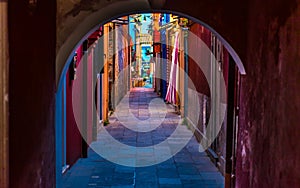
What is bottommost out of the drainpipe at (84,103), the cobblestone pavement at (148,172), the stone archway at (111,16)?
the cobblestone pavement at (148,172)

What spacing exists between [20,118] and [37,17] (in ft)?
3.02

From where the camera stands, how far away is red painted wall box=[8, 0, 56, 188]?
2.96 m

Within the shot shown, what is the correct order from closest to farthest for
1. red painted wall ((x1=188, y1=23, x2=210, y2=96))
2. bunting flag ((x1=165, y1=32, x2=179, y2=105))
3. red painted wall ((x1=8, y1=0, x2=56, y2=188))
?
red painted wall ((x1=8, y1=0, x2=56, y2=188)) < red painted wall ((x1=188, y1=23, x2=210, y2=96)) < bunting flag ((x1=165, y1=32, x2=179, y2=105))

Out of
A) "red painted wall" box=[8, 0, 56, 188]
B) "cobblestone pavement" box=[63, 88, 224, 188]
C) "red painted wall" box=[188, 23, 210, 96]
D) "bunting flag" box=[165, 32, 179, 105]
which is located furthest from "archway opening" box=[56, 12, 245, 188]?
"bunting flag" box=[165, 32, 179, 105]

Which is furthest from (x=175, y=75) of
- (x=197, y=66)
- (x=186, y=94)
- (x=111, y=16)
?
(x=111, y=16)

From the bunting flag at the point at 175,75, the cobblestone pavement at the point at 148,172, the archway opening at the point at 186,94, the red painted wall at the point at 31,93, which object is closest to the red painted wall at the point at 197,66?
the archway opening at the point at 186,94

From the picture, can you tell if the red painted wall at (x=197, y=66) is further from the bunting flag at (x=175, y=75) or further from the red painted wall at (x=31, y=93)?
the red painted wall at (x=31, y=93)

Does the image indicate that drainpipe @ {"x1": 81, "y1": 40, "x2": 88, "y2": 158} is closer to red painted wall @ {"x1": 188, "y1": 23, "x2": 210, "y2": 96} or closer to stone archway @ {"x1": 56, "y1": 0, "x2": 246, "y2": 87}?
red painted wall @ {"x1": 188, "y1": 23, "x2": 210, "y2": 96}

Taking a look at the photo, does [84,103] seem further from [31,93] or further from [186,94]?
[31,93]

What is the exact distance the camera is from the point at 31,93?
135 inches

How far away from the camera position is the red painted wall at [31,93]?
2.96 metres

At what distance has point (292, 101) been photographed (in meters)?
3.02

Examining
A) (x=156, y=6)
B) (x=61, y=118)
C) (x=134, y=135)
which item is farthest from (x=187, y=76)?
(x=156, y=6)

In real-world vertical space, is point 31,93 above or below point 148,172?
above
